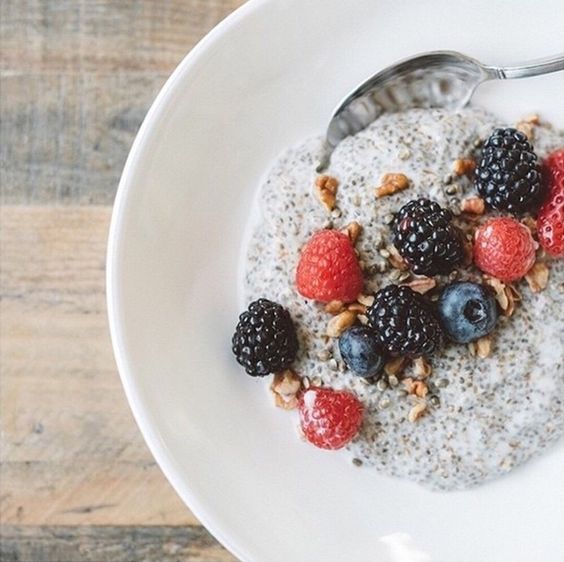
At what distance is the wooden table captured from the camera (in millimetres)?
1468

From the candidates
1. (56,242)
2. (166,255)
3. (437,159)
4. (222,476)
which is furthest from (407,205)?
(56,242)

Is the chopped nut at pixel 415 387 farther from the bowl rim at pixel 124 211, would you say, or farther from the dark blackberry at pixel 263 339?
the bowl rim at pixel 124 211

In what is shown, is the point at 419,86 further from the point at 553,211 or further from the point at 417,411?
the point at 417,411

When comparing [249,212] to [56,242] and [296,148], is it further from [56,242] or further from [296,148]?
[56,242]

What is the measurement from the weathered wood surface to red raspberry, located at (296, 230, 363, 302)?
1.38 feet

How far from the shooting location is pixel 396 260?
49.1 inches

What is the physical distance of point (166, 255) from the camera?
50.4 inches

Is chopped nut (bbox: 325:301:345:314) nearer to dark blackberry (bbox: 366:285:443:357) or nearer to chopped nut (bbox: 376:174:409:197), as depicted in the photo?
dark blackberry (bbox: 366:285:443:357)

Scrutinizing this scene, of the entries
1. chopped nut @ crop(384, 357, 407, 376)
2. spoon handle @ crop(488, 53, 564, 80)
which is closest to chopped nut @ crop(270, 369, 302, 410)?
chopped nut @ crop(384, 357, 407, 376)

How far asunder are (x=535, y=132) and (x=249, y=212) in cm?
44

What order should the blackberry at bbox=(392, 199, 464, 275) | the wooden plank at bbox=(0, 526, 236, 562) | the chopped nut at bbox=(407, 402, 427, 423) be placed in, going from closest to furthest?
1. the blackberry at bbox=(392, 199, 464, 275)
2. the chopped nut at bbox=(407, 402, 427, 423)
3. the wooden plank at bbox=(0, 526, 236, 562)

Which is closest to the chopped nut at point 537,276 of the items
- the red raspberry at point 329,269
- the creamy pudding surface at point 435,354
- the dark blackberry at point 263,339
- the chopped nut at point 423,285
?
the creamy pudding surface at point 435,354

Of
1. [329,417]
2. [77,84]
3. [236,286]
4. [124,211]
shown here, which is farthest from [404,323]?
[77,84]

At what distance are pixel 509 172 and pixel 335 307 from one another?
0.30m
